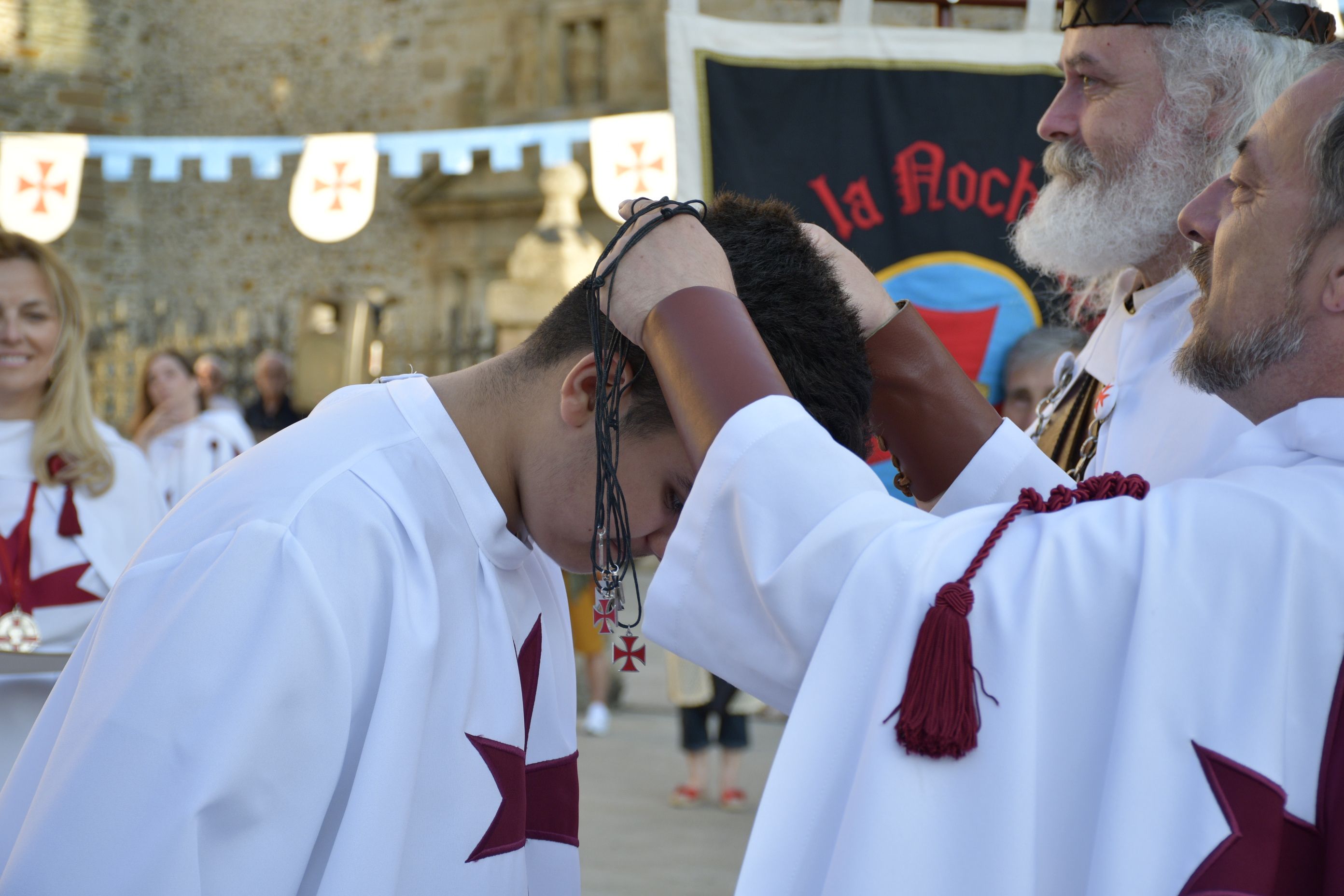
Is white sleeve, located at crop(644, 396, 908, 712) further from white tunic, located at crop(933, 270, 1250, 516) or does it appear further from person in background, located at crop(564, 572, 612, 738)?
person in background, located at crop(564, 572, 612, 738)

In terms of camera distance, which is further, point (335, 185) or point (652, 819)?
point (335, 185)

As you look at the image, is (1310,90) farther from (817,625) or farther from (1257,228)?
(817,625)

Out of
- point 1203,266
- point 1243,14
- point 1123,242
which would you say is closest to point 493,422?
point 1203,266

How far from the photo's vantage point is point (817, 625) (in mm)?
1052

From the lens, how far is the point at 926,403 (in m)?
1.62

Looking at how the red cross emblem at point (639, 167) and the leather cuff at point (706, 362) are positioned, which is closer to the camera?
the leather cuff at point (706, 362)

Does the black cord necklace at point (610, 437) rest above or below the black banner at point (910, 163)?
below

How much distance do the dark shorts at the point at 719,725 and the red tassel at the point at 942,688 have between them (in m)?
4.44

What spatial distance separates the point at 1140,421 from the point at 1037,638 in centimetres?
96

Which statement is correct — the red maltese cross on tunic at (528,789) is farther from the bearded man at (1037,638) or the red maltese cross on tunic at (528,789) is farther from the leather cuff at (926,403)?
the leather cuff at (926,403)

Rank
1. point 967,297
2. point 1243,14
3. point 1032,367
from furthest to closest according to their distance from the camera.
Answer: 1. point 1032,367
2. point 967,297
3. point 1243,14

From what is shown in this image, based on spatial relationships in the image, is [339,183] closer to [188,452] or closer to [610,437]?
[188,452]

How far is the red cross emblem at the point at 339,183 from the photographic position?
332 inches

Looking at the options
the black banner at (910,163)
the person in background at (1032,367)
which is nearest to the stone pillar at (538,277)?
the person in background at (1032,367)
